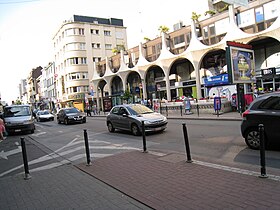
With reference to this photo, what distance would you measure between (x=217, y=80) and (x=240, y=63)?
984 centimetres

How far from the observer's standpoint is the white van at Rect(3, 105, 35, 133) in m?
16.2

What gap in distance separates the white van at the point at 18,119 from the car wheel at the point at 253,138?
14.2m

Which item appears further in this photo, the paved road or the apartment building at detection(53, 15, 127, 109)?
the apartment building at detection(53, 15, 127, 109)

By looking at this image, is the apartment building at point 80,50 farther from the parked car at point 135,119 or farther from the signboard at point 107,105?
the parked car at point 135,119

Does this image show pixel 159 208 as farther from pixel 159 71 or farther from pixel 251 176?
pixel 159 71

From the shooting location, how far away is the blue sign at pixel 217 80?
26.7 m

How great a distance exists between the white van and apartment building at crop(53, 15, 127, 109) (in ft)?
115

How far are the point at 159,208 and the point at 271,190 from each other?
1.91 metres

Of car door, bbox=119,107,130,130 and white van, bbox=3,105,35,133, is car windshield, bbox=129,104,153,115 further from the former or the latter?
white van, bbox=3,105,35,133

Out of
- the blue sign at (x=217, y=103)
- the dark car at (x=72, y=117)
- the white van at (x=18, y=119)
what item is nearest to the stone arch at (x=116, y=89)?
the dark car at (x=72, y=117)

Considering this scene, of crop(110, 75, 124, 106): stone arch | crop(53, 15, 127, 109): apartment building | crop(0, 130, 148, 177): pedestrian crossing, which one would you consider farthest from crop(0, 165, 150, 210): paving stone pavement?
crop(53, 15, 127, 109): apartment building

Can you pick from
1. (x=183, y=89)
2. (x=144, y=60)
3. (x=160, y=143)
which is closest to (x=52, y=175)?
(x=160, y=143)

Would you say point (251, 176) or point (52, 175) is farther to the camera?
point (52, 175)

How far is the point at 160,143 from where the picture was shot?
30.5 ft
